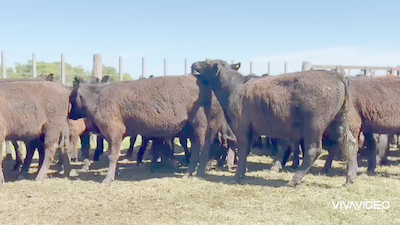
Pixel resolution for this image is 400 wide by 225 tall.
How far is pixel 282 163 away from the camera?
9.45 meters

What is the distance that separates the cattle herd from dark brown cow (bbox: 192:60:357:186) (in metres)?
0.02

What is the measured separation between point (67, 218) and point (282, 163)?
5.29 meters

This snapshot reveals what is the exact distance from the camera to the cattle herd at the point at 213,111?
7.15 m

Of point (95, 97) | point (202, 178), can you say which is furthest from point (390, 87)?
point (95, 97)

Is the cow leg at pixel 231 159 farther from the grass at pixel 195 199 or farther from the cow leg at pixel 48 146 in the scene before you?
the cow leg at pixel 48 146

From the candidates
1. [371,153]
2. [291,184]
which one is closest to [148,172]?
[291,184]

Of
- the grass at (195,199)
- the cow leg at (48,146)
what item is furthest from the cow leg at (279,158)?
the cow leg at (48,146)

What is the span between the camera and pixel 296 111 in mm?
7137

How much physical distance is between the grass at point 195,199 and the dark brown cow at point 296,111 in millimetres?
536

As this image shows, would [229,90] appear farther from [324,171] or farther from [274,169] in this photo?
[324,171]

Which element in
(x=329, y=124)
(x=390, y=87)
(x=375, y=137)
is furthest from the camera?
(x=375, y=137)

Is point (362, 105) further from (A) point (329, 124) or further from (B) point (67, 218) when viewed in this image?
(B) point (67, 218)

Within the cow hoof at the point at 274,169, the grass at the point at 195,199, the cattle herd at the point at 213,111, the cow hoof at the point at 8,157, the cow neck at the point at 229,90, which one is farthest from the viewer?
the cow hoof at the point at 8,157

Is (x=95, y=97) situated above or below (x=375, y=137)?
above
